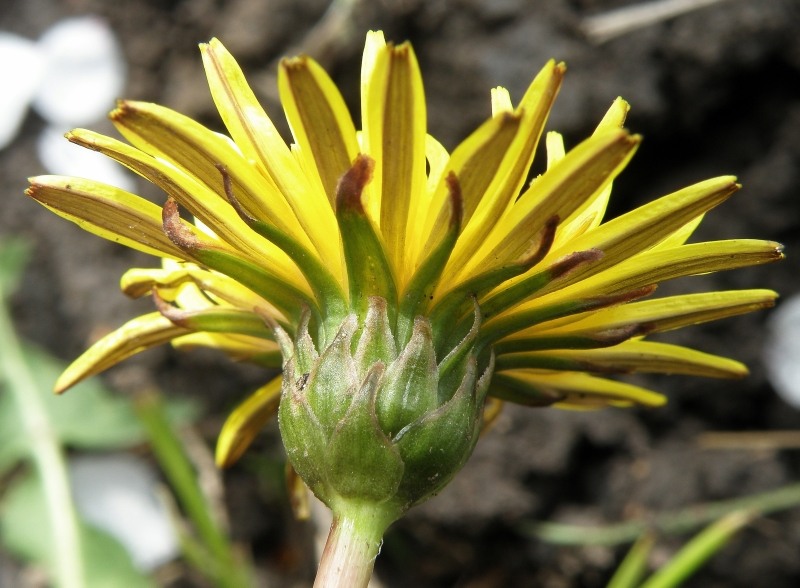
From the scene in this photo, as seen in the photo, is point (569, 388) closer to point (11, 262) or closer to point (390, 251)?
point (390, 251)

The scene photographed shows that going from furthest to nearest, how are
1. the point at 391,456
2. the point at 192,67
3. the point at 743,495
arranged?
the point at 192,67, the point at 743,495, the point at 391,456

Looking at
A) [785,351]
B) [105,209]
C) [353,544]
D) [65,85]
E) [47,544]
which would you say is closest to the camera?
[353,544]

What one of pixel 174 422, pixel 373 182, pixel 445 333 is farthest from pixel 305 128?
pixel 174 422

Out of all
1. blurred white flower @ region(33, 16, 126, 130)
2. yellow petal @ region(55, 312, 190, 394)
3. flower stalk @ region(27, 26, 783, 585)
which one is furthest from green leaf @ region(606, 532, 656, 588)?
blurred white flower @ region(33, 16, 126, 130)

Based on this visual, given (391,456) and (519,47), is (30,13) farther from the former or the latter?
(391,456)

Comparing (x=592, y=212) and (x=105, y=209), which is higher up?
(x=105, y=209)

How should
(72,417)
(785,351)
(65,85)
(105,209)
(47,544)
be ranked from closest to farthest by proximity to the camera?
(105,209) < (47,544) < (785,351) < (72,417) < (65,85)

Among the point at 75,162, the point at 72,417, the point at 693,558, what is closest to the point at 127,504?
the point at 72,417
